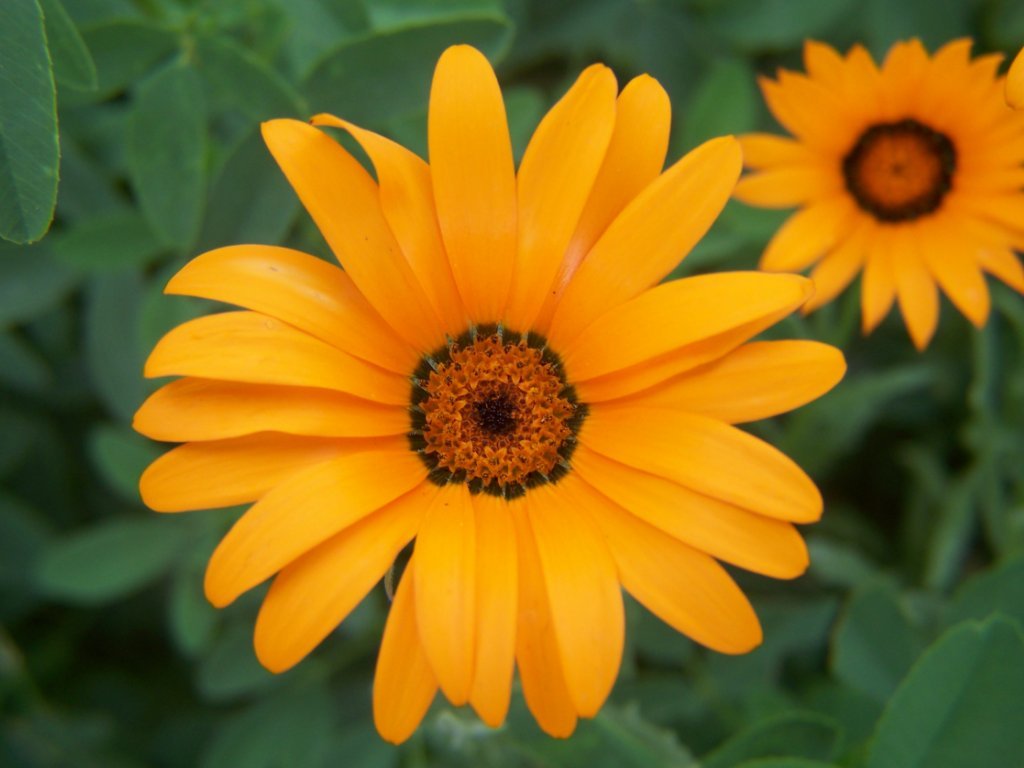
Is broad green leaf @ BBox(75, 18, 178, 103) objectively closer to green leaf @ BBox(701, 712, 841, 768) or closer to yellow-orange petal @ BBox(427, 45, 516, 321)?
yellow-orange petal @ BBox(427, 45, 516, 321)

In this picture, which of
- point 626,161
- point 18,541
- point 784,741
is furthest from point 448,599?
point 18,541

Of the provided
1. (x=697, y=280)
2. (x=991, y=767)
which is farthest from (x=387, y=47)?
(x=991, y=767)

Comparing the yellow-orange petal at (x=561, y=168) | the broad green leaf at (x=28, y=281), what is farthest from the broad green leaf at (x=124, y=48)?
the yellow-orange petal at (x=561, y=168)

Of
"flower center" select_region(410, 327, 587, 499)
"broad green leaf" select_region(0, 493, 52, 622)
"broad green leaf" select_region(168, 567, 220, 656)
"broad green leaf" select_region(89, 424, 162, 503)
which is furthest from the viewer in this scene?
"broad green leaf" select_region(0, 493, 52, 622)

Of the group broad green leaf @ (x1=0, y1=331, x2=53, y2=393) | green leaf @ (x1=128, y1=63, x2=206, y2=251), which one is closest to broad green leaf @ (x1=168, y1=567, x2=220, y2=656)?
broad green leaf @ (x1=0, y1=331, x2=53, y2=393)

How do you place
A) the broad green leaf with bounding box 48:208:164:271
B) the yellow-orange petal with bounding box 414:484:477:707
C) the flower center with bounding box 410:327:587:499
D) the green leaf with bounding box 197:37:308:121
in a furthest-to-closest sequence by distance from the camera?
the broad green leaf with bounding box 48:208:164:271 < the green leaf with bounding box 197:37:308:121 < the flower center with bounding box 410:327:587:499 < the yellow-orange petal with bounding box 414:484:477:707
